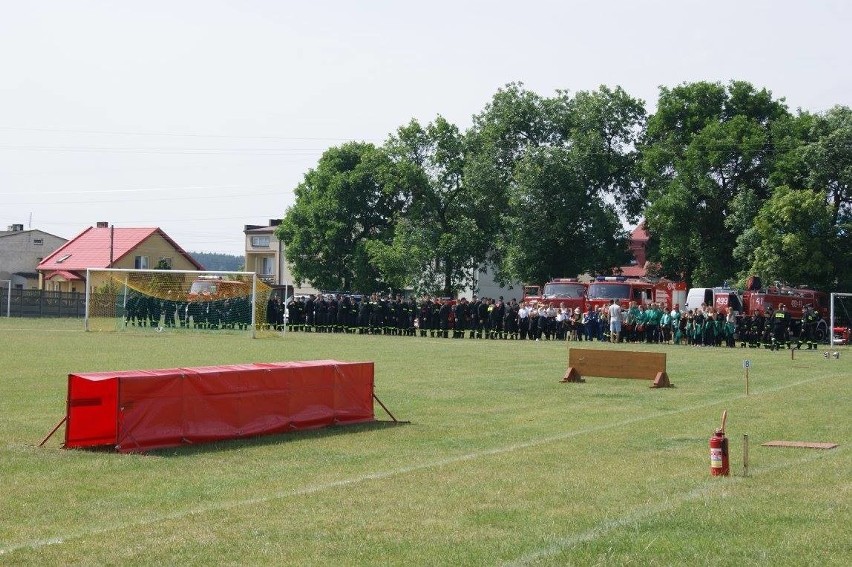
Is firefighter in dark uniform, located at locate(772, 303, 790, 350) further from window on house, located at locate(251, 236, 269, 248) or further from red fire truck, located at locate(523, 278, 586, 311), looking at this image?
window on house, located at locate(251, 236, 269, 248)

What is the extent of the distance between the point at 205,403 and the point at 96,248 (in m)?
80.4

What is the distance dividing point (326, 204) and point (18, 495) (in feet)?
224

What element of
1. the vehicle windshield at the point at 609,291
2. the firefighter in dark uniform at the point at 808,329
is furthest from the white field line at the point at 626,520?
the vehicle windshield at the point at 609,291

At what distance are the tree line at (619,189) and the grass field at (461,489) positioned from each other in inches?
1321

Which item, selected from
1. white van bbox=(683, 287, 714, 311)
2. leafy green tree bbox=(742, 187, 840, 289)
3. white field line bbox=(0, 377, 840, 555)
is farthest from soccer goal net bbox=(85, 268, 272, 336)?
white field line bbox=(0, 377, 840, 555)

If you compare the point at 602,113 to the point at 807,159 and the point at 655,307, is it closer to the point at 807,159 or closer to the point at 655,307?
the point at 807,159

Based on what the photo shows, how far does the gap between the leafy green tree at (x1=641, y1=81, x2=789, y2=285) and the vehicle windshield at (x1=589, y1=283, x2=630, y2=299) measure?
1017 cm

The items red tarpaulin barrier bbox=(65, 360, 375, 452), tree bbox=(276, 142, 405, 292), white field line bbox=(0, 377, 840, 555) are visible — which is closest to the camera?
white field line bbox=(0, 377, 840, 555)

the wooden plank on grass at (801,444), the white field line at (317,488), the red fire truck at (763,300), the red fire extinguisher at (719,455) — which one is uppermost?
the red fire truck at (763,300)

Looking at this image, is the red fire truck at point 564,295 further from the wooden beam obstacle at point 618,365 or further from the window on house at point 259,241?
the window on house at point 259,241

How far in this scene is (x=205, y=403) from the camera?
43.5 ft

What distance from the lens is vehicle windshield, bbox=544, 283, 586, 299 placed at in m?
46.6

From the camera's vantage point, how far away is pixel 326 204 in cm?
7744

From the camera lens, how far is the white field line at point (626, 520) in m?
7.49
